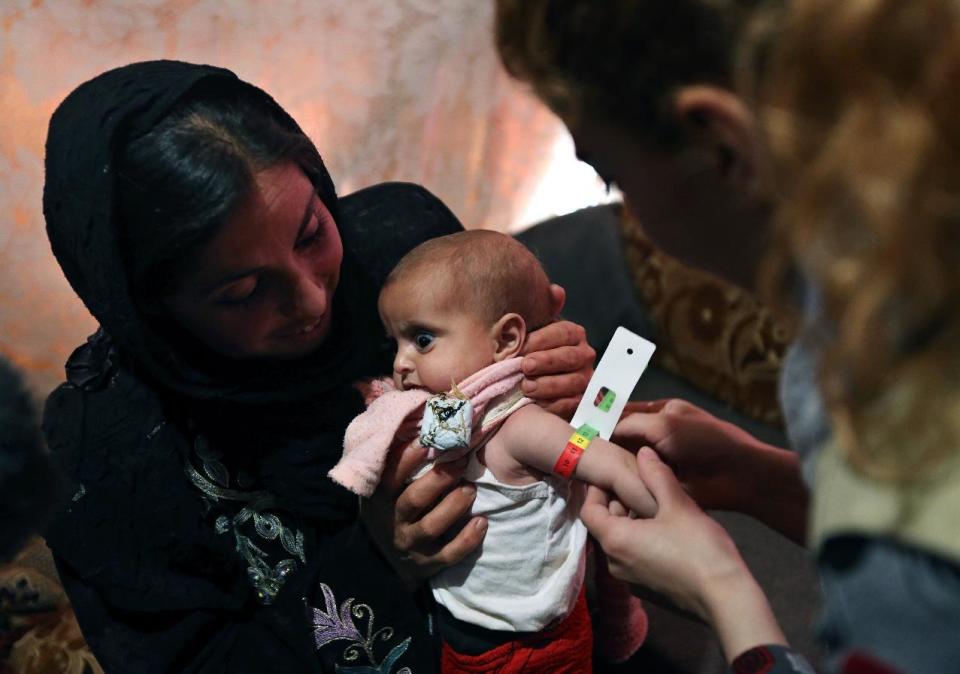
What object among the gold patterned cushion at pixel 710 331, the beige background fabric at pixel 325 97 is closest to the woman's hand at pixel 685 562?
the gold patterned cushion at pixel 710 331

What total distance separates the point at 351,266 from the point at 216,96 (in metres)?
0.39

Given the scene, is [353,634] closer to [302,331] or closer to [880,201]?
[302,331]

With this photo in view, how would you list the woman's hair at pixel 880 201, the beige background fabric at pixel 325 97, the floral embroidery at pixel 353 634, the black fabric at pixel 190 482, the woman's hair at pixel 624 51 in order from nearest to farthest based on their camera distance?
1. the woman's hair at pixel 880 201
2. the woman's hair at pixel 624 51
3. the black fabric at pixel 190 482
4. the floral embroidery at pixel 353 634
5. the beige background fabric at pixel 325 97

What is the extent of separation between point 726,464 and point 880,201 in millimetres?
806

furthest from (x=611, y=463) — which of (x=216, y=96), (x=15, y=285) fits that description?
(x=15, y=285)

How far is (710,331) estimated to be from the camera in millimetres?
2332

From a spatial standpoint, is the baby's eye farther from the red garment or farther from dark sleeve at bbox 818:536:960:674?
dark sleeve at bbox 818:536:960:674

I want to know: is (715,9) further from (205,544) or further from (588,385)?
(205,544)

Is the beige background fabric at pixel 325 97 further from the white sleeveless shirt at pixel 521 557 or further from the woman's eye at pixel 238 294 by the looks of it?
the white sleeveless shirt at pixel 521 557

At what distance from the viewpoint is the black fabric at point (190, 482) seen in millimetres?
1326

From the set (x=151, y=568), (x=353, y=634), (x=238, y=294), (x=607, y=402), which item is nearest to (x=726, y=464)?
(x=607, y=402)

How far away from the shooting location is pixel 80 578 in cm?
140

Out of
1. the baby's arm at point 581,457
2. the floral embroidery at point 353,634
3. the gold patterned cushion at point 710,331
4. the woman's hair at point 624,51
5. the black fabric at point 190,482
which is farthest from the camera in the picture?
the gold patterned cushion at point 710,331

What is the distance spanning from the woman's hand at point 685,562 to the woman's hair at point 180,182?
0.65m
